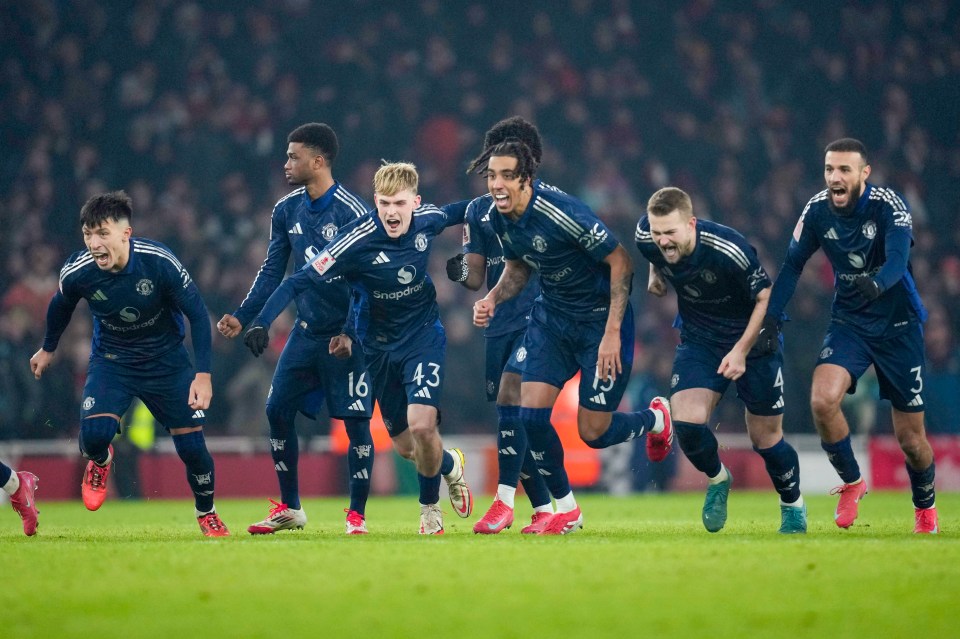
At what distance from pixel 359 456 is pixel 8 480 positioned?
2242 millimetres

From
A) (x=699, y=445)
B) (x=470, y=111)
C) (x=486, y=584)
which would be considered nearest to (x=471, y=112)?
(x=470, y=111)

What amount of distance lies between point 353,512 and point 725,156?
12.1 meters

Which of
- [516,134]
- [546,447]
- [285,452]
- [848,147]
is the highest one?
[516,134]

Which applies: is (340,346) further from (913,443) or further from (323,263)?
(913,443)

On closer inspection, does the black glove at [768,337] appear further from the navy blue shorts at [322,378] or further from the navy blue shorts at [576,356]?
the navy blue shorts at [322,378]

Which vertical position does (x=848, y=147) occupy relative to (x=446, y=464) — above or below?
above

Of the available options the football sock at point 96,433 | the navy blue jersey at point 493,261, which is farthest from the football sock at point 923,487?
the football sock at point 96,433

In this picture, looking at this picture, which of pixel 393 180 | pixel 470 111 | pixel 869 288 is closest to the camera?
pixel 869 288

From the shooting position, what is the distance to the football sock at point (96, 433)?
8656 millimetres

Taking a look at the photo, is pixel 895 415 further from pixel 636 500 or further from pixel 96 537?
pixel 636 500

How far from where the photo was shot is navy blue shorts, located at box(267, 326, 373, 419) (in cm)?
923

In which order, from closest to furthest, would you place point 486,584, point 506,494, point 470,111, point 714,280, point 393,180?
point 486,584
point 714,280
point 393,180
point 506,494
point 470,111

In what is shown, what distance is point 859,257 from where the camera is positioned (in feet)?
27.7

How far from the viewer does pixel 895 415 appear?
8727mm
